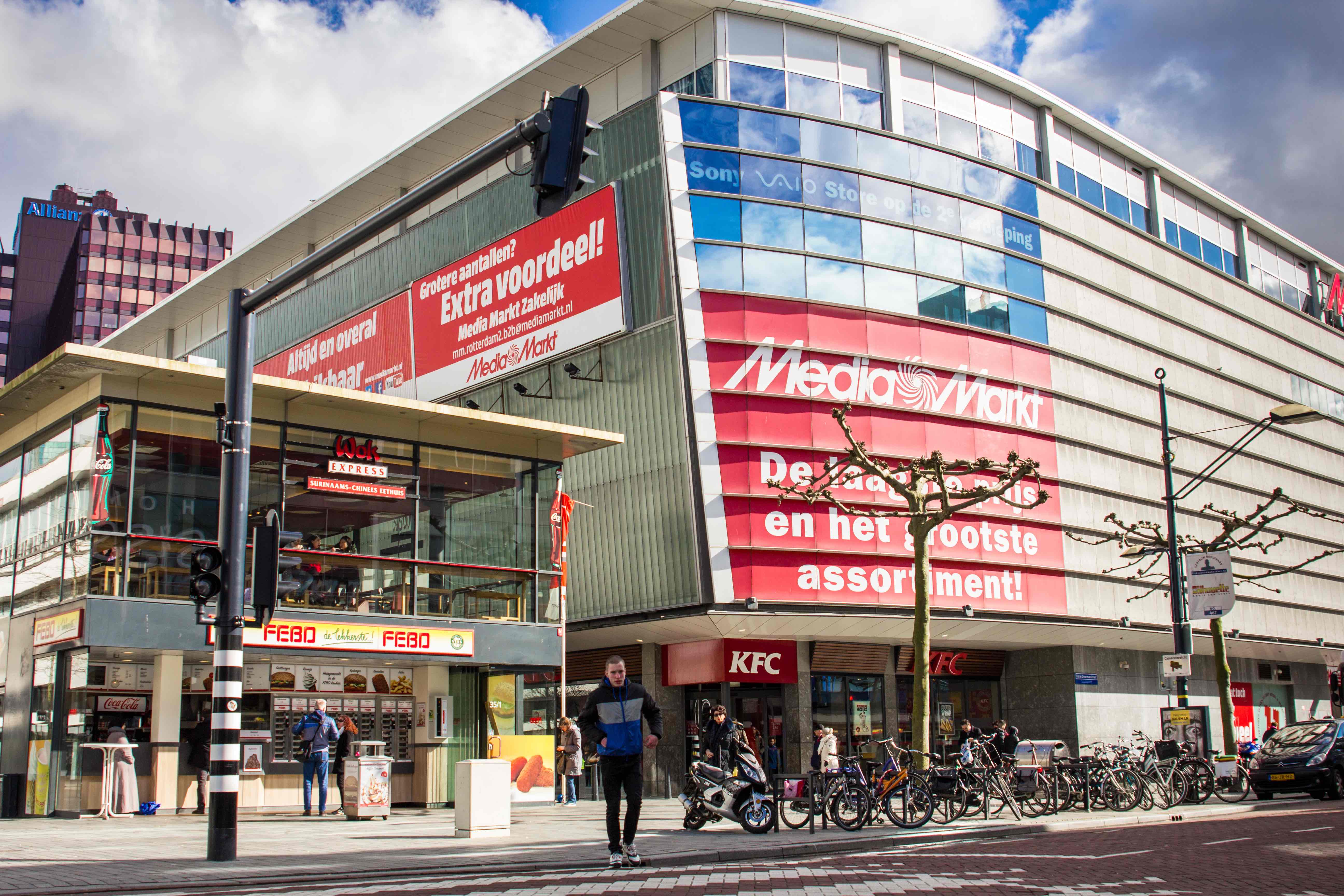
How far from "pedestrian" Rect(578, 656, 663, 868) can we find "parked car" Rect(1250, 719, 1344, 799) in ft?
52.6

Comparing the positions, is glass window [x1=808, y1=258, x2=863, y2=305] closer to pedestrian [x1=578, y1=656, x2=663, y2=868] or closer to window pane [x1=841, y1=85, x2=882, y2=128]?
window pane [x1=841, y1=85, x2=882, y2=128]

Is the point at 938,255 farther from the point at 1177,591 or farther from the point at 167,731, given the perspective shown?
the point at 167,731

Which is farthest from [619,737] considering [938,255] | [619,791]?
[938,255]

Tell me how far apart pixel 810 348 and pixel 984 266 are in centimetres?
697

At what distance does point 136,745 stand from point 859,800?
483 inches

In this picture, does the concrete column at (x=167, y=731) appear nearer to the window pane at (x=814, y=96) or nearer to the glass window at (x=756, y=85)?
the glass window at (x=756, y=85)

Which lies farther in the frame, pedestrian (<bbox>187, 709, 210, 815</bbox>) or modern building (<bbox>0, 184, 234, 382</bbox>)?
modern building (<bbox>0, 184, 234, 382</bbox>)

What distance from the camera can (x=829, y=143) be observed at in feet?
107

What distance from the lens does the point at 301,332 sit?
4534 centimetres

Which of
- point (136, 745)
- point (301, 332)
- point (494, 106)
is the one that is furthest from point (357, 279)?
point (136, 745)

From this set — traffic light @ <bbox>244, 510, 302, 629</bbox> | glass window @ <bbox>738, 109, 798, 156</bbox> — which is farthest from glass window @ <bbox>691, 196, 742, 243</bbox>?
traffic light @ <bbox>244, 510, 302, 629</bbox>

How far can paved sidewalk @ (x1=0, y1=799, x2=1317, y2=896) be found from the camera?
11484mm

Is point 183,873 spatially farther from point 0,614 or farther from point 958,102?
point 958,102

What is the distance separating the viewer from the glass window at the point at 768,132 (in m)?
31.4
